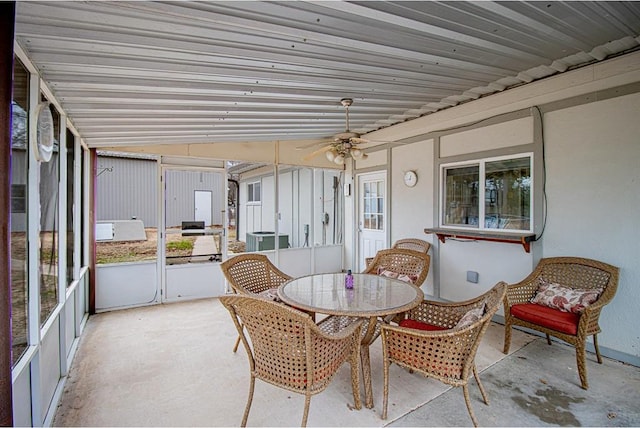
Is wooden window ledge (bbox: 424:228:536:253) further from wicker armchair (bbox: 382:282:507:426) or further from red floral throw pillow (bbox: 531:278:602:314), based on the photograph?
wicker armchair (bbox: 382:282:507:426)

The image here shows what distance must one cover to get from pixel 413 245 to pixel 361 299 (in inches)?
102

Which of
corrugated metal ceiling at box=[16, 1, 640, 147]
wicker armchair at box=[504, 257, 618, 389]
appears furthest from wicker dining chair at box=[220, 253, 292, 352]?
wicker armchair at box=[504, 257, 618, 389]

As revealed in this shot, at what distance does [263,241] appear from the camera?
5.68m

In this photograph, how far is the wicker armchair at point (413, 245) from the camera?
15.3 ft

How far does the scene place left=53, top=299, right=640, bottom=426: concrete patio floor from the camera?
2.13 m

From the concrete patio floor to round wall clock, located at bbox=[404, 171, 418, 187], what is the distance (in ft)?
8.10

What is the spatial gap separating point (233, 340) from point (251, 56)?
2.81 m

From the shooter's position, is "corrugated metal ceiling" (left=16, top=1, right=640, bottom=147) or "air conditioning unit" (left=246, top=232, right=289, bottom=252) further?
"air conditioning unit" (left=246, top=232, right=289, bottom=252)

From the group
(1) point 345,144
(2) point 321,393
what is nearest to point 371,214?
(1) point 345,144

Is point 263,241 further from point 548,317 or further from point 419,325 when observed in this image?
point 548,317

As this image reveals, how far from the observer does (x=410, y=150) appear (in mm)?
5008

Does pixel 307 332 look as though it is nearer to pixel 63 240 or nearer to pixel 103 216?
pixel 63 240

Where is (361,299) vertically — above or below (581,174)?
below

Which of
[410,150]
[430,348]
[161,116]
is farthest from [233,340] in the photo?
[410,150]
